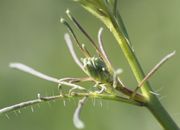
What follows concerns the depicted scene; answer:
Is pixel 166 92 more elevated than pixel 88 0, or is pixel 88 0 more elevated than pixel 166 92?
pixel 88 0

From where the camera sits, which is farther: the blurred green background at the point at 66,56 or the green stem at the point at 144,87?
the blurred green background at the point at 66,56

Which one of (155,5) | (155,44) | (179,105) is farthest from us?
(155,5)

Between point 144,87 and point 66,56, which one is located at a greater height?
point 66,56

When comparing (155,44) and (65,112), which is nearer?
(65,112)

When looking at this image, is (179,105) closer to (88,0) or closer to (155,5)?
(155,5)

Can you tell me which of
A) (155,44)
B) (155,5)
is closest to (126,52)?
(155,44)

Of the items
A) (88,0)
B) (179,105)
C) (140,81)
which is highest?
(88,0)

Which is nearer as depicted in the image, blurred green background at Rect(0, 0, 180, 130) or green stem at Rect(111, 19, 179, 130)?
green stem at Rect(111, 19, 179, 130)

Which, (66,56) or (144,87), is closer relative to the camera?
(144,87)
